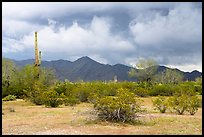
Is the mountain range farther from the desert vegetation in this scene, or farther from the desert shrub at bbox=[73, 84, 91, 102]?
the desert shrub at bbox=[73, 84, 91, 102]

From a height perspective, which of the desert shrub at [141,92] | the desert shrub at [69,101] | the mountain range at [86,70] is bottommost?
the desert shrub at [69,101]

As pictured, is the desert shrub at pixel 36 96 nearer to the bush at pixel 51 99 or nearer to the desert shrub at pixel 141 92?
A: the bush at pixel 51 99

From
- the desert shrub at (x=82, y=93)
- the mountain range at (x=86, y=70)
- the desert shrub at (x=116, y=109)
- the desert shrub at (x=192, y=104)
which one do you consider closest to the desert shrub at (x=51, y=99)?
the desert shrub at (x=82, y=93)

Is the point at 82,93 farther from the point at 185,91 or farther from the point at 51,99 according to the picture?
the point at 185,91

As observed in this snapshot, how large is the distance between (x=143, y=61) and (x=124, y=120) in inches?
1555

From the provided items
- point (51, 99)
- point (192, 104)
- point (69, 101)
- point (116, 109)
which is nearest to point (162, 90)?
point (69, 101)

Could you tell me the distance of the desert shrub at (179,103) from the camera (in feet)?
56.6

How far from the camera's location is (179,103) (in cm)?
1761

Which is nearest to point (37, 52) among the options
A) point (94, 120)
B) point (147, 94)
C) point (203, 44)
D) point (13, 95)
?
point (13, 95)

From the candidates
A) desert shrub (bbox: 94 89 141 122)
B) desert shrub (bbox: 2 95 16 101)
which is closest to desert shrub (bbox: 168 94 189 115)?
desert shrub (bbox: 94 89 141 122)

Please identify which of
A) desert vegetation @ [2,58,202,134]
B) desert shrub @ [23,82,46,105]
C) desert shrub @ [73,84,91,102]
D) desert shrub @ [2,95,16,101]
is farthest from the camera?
desert shrub @ [2,95,16,101]

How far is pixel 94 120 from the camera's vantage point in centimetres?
1317

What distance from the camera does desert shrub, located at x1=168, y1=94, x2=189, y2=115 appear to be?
679 inches

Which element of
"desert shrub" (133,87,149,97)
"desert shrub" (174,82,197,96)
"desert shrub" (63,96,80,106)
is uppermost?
"desert shrub" (174,82,197,96)
